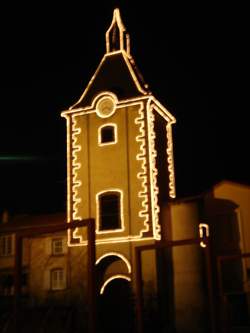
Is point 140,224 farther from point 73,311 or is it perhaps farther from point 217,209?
point 217,209

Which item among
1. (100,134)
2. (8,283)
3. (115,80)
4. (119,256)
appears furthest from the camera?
(8,283)

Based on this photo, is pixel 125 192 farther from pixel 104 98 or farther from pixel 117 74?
pixel 117 74

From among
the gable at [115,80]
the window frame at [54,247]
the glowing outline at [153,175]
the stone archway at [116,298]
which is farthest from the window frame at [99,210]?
the window frame at [54,247]

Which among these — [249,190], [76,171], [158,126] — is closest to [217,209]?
[249,190]

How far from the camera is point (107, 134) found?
107 feet

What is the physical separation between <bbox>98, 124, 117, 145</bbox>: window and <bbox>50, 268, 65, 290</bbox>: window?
994 centimetres

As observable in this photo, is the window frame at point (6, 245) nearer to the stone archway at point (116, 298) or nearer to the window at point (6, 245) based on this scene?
the window at point (6, 245)

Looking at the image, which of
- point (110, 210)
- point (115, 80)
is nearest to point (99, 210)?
point (110, 210)

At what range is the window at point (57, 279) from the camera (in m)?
36.6

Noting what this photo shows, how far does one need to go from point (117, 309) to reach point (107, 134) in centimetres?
953

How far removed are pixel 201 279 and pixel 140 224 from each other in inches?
170

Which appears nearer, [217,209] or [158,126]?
[158,126]

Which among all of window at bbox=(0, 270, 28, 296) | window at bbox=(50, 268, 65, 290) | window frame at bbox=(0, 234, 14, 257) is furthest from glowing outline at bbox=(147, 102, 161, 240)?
window frame at bbox=(0, 234, 14, 257)

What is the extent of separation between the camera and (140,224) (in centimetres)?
3011
